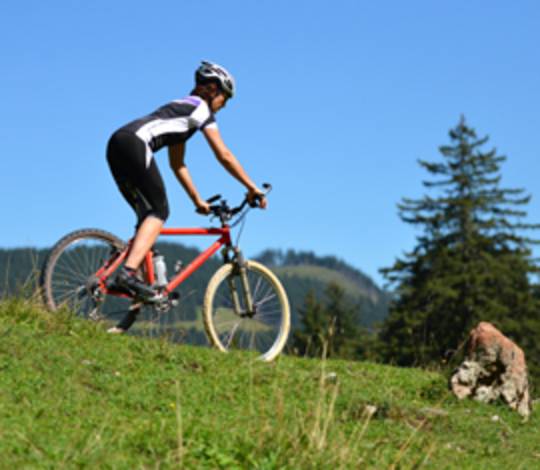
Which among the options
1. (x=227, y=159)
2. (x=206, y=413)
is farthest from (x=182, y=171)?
(x=206, y=413)

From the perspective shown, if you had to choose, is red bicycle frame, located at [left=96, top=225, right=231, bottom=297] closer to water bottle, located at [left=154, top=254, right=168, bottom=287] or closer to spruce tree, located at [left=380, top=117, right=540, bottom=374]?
water bottle, located at [left=154, top=254, right=168, bottom=287]

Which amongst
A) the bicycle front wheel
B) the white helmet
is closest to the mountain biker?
the white helmet

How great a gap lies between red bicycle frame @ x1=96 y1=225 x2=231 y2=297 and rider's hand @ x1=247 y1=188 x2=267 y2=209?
399 millimetres

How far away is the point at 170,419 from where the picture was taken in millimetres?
5672

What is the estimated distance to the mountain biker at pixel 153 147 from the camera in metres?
7.98

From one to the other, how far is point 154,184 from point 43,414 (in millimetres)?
2886

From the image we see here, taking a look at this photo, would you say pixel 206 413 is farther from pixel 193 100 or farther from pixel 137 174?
pixel 193 100

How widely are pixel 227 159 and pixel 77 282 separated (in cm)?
188

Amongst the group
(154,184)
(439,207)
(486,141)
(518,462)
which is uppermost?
(486,141)

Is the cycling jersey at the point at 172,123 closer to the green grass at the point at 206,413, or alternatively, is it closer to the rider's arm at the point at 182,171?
the rider's arm at the point at 182,171

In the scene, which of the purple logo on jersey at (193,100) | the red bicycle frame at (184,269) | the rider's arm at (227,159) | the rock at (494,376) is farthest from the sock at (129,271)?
the rock at (494,376)

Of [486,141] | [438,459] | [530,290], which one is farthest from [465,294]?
[438,459]

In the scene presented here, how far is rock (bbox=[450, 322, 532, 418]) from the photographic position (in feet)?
29.6

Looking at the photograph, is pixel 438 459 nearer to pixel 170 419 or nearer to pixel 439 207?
pixel 170 419
